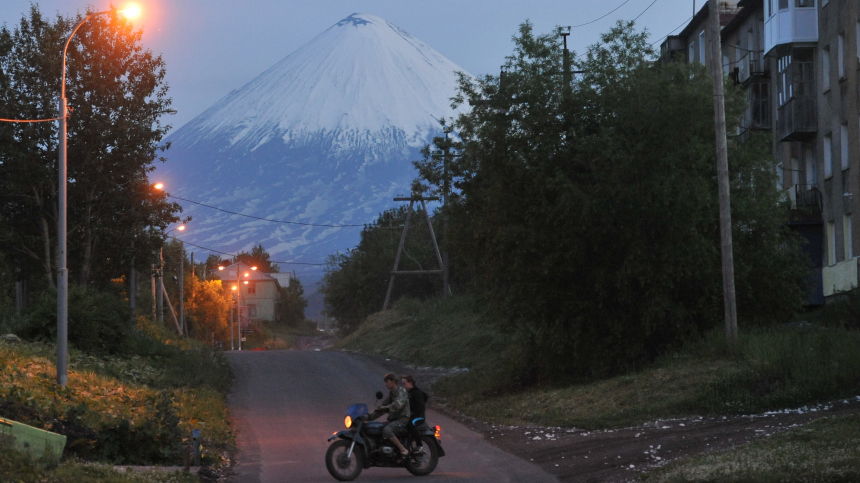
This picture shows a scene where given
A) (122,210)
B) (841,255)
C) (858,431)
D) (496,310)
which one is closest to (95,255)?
(122,210)

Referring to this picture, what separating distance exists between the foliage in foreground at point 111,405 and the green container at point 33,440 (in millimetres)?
1653

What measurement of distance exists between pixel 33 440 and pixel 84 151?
25931 millimetres

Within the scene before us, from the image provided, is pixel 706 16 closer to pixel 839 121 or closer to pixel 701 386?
pixel 839 121

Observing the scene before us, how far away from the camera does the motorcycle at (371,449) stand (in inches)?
547

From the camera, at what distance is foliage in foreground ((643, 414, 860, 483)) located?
36.0 ft

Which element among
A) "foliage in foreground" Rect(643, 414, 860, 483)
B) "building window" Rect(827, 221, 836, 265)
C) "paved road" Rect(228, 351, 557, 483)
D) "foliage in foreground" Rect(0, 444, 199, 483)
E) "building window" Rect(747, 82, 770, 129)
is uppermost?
"building window" Rect(747, 82, 770, 129)

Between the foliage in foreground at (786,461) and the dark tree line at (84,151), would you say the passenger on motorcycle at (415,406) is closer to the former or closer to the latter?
the foliage in foreground at (786,461)

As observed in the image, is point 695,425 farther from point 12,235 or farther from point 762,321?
point 12,235

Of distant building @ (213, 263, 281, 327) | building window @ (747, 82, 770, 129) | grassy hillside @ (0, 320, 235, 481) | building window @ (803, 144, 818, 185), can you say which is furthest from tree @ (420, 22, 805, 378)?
distant building @ (213, 263, 281, 327)

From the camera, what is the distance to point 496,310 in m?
25.0

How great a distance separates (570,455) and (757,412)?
434 cm

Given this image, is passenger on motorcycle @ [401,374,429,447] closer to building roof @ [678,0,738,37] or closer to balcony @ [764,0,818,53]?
balcony @ [764,0,818,53]

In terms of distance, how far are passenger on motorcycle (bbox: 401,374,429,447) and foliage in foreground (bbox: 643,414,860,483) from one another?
3.59 metres

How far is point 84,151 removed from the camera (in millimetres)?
36188
